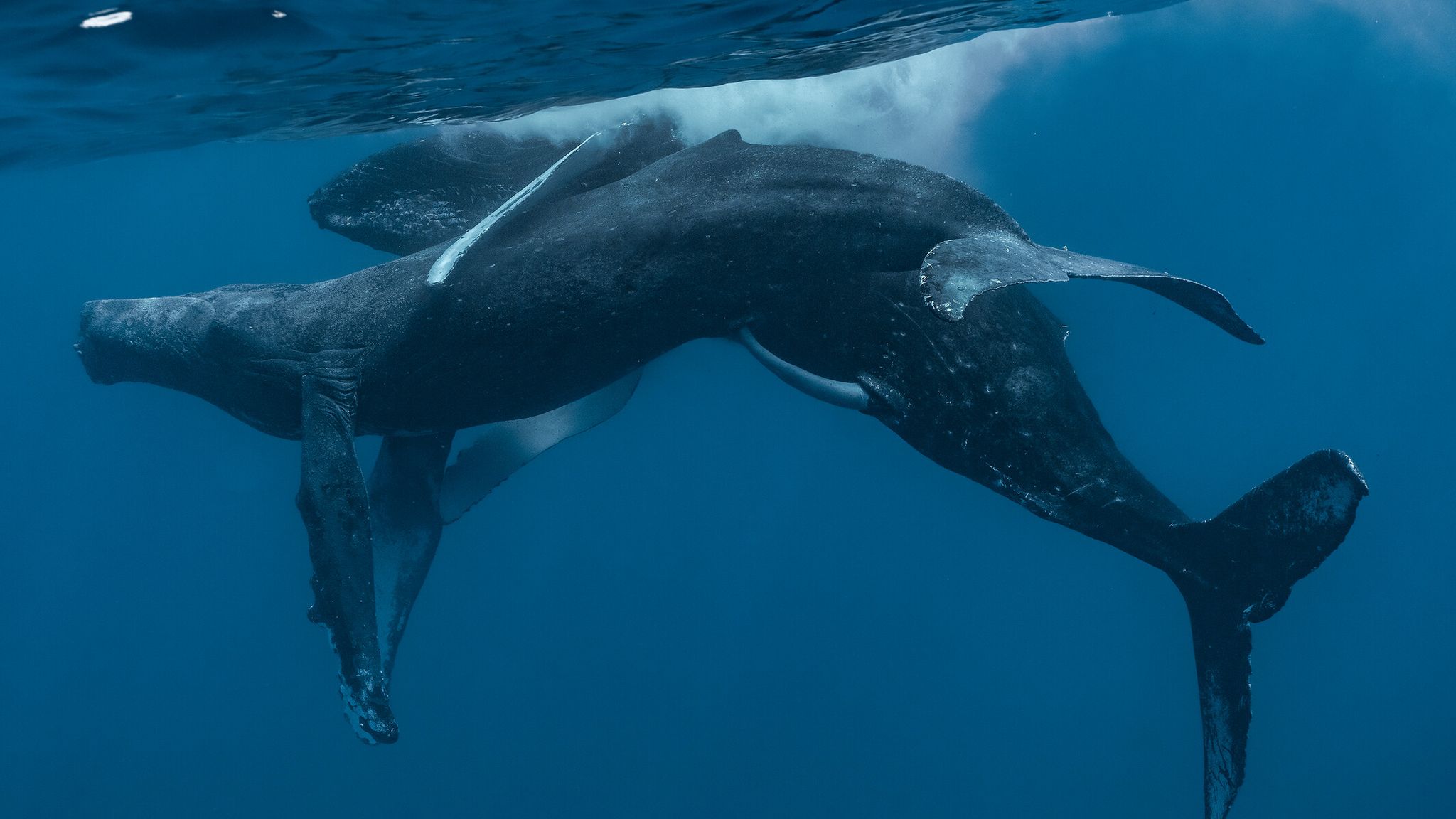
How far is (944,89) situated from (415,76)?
8330mm

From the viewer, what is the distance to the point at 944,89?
13.6 m

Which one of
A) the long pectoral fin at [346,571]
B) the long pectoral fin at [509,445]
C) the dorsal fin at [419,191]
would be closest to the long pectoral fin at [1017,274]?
the long pectoral fin at [509,445]

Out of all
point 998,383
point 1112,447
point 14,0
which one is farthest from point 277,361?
point 1112,447

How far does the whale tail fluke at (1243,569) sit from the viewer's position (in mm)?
5430

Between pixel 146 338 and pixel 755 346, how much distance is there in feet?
20.6

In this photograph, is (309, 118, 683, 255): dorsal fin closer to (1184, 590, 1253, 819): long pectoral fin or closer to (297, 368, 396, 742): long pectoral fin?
(297, 368, 396, 742): long pectoral fin

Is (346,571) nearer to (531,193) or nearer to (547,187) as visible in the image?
(531,193)

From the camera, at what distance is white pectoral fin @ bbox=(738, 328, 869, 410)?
6.65m

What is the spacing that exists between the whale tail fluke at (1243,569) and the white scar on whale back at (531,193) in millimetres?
5724

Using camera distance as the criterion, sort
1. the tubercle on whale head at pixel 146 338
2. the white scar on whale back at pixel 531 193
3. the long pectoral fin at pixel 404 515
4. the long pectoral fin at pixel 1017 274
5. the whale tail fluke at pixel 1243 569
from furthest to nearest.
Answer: the tubercle on whale head at pixel 146 338, the long pectoral fin at pixel 404 515, the white scar on whale back at pixel 531 193, the whale tail fluke at pixel 1243 569, the long pectoral fin at pixel 1017 274

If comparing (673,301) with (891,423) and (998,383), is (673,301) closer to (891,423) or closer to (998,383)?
(891,423)

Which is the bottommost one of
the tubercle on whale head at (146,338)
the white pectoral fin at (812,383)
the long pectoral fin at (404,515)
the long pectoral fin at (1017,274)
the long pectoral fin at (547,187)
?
the long pectoral fin at (404,515)

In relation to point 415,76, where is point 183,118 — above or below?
below

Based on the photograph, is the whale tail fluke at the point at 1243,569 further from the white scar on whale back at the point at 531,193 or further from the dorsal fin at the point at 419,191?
the dorsal fin at the point at 419,191
